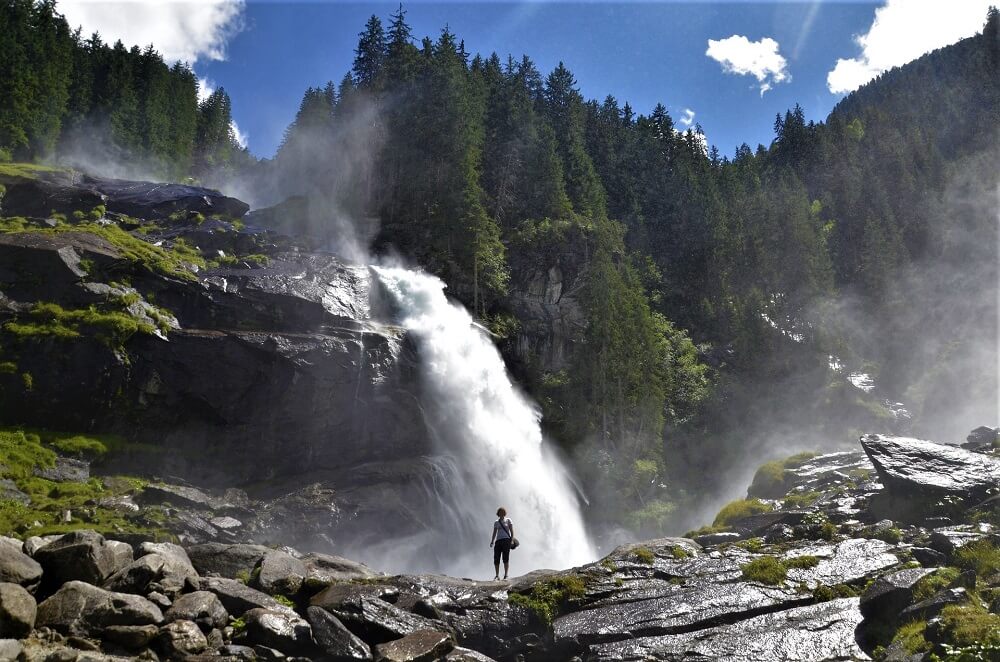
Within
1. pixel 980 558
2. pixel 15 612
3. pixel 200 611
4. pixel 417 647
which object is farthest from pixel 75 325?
pixel 980 558

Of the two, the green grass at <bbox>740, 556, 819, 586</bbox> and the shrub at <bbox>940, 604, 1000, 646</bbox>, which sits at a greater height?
the green grass at <bbox>740, 556, 819, 586</bbox>

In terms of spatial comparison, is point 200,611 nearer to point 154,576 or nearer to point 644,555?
point 154,576

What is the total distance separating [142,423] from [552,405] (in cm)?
2236

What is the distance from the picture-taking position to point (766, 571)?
14.1 meters

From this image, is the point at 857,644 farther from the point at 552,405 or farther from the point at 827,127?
the point at 827,127

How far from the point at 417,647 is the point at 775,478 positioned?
72.8 ft

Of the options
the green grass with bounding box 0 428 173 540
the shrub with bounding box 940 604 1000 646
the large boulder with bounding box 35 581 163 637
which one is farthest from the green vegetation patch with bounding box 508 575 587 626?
the green grass with bounding box 0 428 173 540

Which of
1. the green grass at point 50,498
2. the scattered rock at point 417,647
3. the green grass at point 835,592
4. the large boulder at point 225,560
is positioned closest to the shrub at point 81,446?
the green grass at point 50,498

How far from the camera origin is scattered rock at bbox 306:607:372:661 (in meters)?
11.2

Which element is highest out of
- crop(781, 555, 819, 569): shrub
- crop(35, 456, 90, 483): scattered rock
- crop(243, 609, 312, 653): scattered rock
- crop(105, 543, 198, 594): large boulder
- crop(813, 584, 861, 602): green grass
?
crop(35, 456, 90, 483): scattered rock

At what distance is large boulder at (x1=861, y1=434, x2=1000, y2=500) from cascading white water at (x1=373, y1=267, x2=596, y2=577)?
13664mm

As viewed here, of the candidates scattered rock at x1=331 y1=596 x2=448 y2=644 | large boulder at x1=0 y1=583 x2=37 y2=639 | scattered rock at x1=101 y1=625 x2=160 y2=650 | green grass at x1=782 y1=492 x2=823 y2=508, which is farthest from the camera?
green grass at x1=782 y1=492 x2=823 y2=508

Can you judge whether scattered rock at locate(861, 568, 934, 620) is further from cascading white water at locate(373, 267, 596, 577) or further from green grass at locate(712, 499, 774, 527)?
cascading white water at locate(373, 267, 596, 577)

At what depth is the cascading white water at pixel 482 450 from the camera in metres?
Result: 27.6
